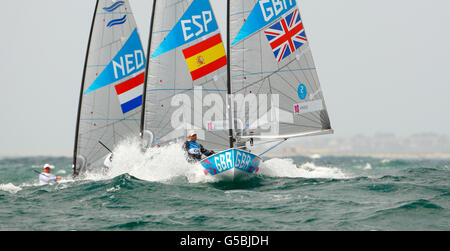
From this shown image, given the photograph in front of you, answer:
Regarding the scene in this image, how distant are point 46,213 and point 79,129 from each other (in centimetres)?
975

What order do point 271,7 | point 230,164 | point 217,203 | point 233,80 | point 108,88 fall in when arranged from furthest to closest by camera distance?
point 108,88 → point 271,7 → point 233,80 → point 230,164 → point 217,203

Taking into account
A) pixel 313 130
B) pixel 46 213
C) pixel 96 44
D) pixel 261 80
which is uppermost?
pixel 96 44

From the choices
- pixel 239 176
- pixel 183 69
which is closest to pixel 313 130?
pixel 239 176

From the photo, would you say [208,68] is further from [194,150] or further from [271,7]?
[194,150]

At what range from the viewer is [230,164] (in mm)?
12836

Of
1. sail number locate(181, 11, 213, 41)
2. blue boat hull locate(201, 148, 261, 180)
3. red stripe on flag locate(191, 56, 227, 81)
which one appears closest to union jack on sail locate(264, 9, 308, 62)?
red stripe on flag locate(191, 56, 227, 81)

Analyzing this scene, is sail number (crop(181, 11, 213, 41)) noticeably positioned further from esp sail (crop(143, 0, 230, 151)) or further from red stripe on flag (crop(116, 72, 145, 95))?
red stripe on flag (crop(116, 72, 145, 95))

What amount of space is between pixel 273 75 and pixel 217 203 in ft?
18.8

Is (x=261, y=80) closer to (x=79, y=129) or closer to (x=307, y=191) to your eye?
(x=307, y=191)

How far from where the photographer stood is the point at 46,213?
1002cm

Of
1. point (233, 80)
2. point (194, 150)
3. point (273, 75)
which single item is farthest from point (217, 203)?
point (273, 75)

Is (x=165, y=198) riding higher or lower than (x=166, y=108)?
lower

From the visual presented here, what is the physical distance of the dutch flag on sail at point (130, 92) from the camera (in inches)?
776

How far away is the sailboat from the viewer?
48.8ft
